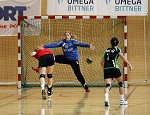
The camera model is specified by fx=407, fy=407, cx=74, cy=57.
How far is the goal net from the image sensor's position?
650 inches

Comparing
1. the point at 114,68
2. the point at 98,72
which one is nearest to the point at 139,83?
the point at 98,72

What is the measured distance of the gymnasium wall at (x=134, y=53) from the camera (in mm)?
17812

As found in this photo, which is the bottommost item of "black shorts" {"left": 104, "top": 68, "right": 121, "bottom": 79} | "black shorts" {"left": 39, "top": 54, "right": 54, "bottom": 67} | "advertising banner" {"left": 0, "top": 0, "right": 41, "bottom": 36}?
"black shorts" {"left": 104, "top": 68, "right": 121, "bottom": 79}

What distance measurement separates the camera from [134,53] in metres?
18.0

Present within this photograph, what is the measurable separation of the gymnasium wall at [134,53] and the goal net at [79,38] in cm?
111

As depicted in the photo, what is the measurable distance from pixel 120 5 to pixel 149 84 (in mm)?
3714

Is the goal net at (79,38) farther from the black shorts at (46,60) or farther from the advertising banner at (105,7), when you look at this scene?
the black shorts at (46,60)

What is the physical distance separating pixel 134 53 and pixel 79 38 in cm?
253

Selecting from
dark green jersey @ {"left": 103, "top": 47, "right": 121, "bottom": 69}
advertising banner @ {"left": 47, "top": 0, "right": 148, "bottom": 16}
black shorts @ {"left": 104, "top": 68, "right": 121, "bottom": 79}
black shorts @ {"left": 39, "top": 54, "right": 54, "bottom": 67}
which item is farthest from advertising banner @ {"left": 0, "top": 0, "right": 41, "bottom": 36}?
black shorts @ {"left": 104, "top": 68, "right": 121, "bottom": 79}

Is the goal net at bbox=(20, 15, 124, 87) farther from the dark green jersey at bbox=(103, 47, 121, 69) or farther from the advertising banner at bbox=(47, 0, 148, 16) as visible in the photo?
the dark green jersey at bbox=(103, 47, 121, 69)

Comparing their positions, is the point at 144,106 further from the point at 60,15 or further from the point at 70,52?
the point at 60,15

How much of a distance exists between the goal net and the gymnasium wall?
1.11m

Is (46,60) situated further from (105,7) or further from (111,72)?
(105,7)

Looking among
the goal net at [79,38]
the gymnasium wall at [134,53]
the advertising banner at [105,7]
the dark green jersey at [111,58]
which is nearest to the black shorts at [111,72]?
the dark green jersey at [111,58]
